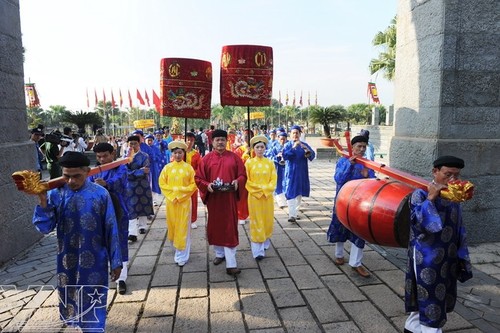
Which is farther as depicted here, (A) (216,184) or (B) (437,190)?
(A) (216,184)

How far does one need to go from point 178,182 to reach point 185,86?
1.54m

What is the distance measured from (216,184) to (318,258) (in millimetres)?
1809

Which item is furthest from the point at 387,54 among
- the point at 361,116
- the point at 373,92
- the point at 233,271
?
the point at 361,116

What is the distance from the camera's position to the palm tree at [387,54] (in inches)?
720

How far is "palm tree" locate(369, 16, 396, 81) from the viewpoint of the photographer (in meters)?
18.3

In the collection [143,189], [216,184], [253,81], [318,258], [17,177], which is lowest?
[318,258]

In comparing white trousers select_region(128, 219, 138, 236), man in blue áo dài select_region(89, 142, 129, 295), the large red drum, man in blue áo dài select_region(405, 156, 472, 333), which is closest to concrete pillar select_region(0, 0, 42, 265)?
white trousers select_region(128, 219, 138, 236)

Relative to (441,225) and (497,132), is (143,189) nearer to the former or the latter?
(441,225)

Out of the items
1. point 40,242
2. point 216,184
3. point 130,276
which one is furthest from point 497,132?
point 40,242

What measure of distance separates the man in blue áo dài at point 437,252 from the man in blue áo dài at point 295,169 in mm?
4009

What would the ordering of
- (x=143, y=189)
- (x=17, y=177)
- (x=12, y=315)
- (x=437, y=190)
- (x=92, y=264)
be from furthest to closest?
(x=143, y=189), (x=12, y=315), (x=92, y=264), (x=437, y=190), (x=17, y=177)

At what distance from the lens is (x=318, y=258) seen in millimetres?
4863

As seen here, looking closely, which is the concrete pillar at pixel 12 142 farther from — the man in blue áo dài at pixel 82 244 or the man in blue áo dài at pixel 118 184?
the man in blue áo dài at pixel 82 244

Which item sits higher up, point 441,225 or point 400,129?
point 400,129
